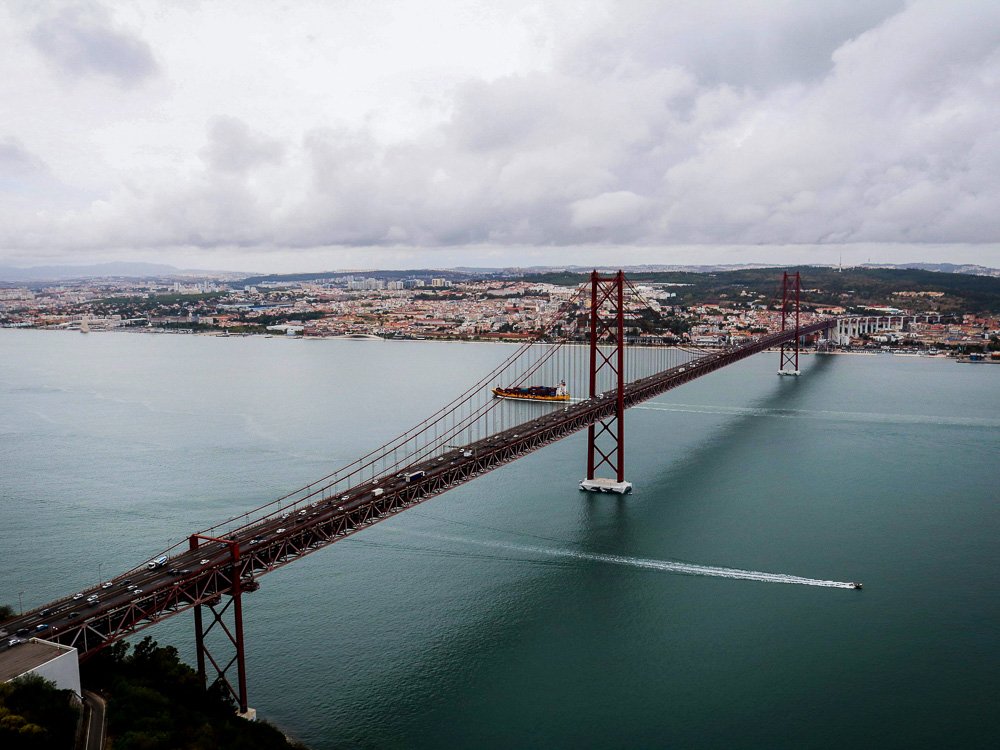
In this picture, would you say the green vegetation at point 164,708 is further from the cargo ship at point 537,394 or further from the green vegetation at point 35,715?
the cargo ship at point 537,394

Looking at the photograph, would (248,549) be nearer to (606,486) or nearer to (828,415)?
(606,486)

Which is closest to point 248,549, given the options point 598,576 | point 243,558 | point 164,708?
point 243,558

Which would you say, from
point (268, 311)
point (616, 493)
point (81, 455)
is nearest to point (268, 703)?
point (616, 493)

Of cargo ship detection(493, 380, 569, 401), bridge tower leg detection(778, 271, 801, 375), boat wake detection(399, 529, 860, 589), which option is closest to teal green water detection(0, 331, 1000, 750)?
boat wake detection(399, 529, 860, 589)

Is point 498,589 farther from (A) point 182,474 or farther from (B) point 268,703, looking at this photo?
(A) point 182,474

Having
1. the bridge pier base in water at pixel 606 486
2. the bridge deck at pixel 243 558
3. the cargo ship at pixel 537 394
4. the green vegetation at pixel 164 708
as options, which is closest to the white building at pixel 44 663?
the bridge deck at pixel 243 558

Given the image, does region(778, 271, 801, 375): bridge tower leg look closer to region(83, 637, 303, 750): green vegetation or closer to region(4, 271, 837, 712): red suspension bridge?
region(4, 271, 837, 712): red suspension bridge
